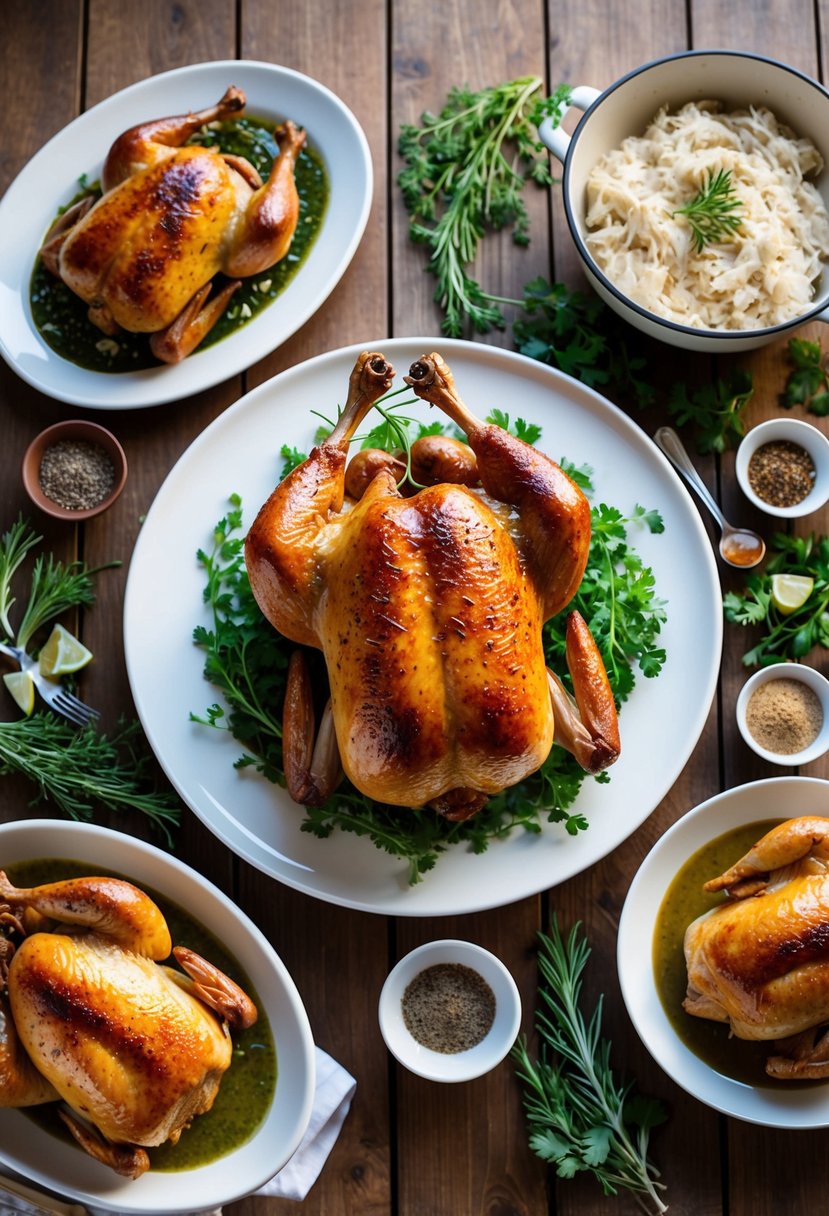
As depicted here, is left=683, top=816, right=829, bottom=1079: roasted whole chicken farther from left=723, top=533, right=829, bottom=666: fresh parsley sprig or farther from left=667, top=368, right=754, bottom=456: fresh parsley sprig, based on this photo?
left=667, top=368, right=754, bottom=456: fresh parsley sprig

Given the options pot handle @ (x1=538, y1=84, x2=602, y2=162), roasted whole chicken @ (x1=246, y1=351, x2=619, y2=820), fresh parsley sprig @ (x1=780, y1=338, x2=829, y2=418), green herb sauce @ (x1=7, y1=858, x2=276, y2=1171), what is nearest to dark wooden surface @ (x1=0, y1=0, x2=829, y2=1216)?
fresh parsley sprig @ (x1=780, y1=338, x2=829, y2=418)

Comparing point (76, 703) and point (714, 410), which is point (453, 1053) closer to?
point (76, 703)

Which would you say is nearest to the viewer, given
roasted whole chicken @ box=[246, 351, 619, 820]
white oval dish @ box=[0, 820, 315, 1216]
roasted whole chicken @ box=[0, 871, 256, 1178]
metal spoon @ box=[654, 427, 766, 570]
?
roasted whole chicken @ box=[246, 351, 619, 820]

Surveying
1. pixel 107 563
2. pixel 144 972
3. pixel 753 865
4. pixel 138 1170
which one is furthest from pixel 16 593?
pixel 753 865

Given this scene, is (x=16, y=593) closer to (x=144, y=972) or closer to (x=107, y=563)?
(x=107, y=563)

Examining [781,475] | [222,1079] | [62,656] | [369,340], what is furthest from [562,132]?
[222,1079]

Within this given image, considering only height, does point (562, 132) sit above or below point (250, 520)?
above
